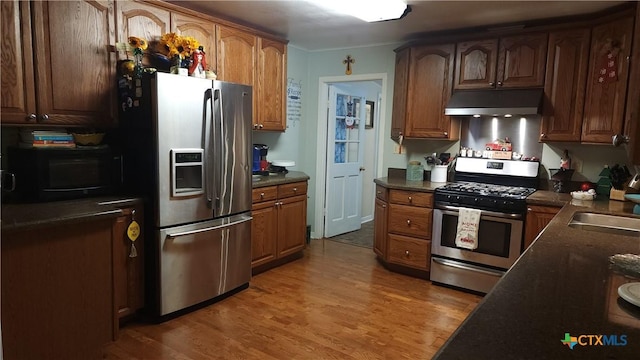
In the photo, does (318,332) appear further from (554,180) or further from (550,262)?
(554,180)

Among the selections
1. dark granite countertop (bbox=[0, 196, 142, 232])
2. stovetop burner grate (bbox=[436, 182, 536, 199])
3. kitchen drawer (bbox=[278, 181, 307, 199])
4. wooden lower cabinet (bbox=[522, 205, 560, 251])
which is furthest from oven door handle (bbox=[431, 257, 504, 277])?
dark granite countertop (bbox=[0, 196, 142, 232])

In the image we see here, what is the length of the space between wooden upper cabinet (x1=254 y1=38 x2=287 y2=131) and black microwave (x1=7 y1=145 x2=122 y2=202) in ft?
5.07

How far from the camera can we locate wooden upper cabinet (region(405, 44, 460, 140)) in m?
3.78

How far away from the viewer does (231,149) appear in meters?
3.08

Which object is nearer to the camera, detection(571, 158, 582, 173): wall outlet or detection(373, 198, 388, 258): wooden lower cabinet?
detection(571, 158, 582, 173): wall outlet

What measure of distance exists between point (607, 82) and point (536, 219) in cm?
114

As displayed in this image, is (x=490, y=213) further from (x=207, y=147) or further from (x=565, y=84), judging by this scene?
(x=207, y=147)

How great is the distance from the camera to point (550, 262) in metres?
1.43

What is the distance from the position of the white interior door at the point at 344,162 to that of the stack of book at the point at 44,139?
291cm

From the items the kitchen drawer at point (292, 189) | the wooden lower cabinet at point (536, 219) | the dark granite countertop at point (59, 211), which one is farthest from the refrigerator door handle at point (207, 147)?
the wooden lower cabinet at point (536, 219)

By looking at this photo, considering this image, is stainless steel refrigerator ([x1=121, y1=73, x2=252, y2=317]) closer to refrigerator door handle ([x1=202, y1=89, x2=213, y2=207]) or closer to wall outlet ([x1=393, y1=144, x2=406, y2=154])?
refrigerator door handle ([x1=202, y1=89, x2=213, y2=207])

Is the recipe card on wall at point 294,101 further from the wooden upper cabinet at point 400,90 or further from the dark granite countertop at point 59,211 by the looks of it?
the dark granite countertop at point 59,211

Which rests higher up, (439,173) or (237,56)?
(237,56)

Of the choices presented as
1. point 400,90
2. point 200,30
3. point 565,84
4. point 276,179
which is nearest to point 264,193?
point 276,179
